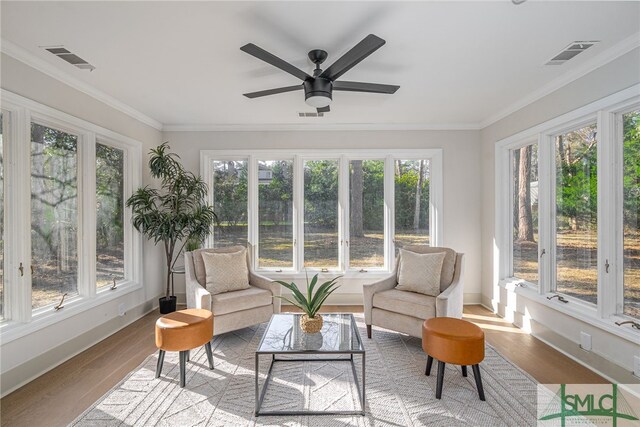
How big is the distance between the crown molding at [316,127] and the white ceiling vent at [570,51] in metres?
1.92

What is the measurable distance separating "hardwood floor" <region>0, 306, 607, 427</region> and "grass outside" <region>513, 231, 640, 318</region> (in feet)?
2.14

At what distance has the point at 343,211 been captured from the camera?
15.8 feet

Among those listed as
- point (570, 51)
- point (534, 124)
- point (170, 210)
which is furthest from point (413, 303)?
point (170, 210)

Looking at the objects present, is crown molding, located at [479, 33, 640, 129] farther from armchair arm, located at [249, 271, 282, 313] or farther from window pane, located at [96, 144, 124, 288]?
window pane, located at [96, 144, 124, 288]

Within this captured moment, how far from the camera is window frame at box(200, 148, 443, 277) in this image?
188 inches

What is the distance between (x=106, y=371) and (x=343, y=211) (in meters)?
3.35

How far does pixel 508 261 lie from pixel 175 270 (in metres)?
4.67

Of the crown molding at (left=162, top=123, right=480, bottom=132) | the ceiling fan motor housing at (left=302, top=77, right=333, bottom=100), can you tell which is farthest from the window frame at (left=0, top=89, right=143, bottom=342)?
the ceiling fan motor housing at (left=302, top=77, right=333, bottom=100)

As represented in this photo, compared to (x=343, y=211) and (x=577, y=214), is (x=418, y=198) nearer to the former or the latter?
(x=343, y=211)

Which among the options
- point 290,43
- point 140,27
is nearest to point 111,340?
point 140,27

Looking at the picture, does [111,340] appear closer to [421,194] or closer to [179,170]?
[179,170]

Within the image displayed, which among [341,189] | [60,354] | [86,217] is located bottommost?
[60,354]

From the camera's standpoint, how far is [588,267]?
303 centimetres

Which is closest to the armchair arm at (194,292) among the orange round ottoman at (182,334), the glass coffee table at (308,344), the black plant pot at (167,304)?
the orange round ottoman at (182,334)
